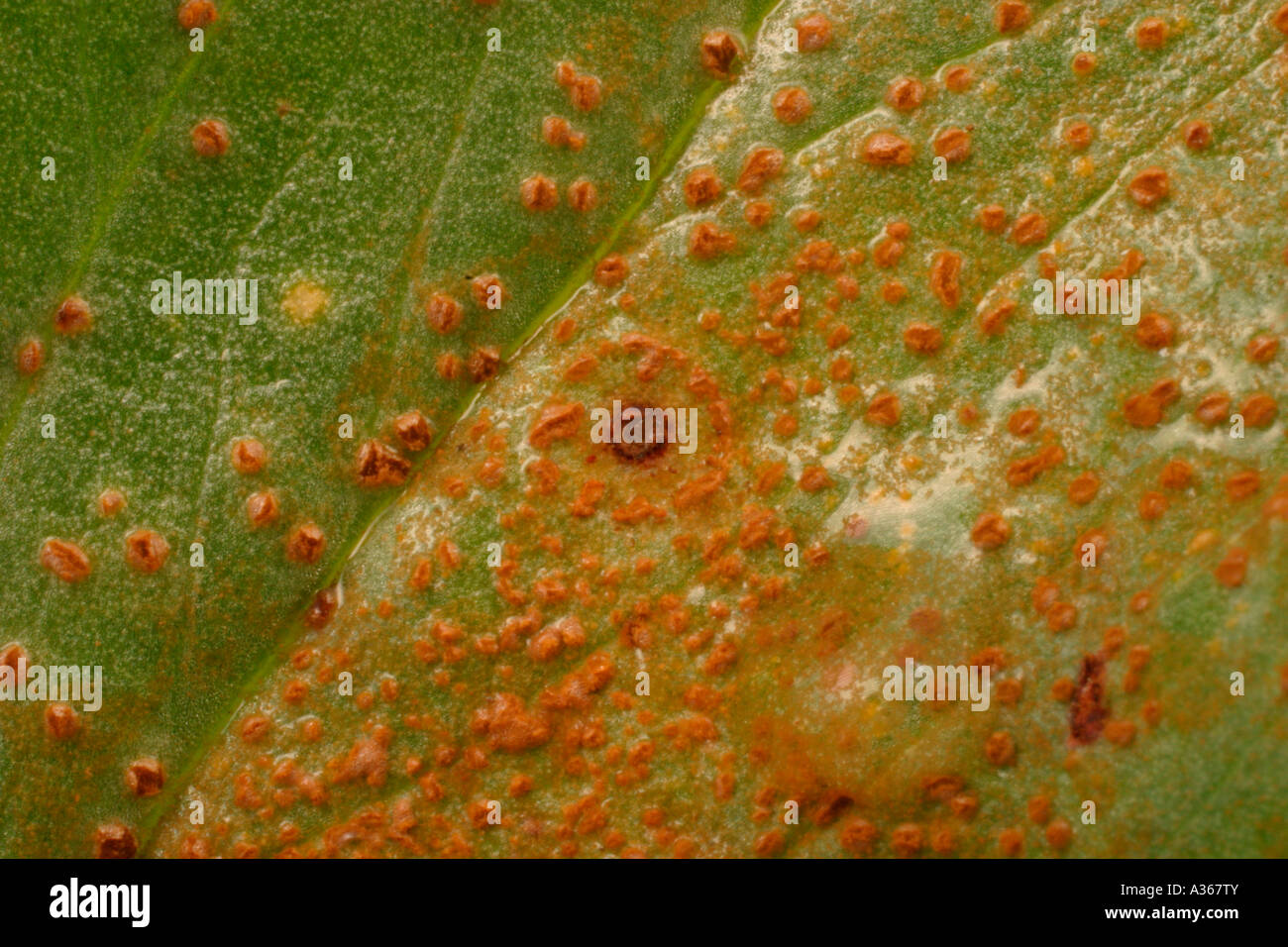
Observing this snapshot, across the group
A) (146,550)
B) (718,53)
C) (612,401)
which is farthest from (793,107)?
(146,550)

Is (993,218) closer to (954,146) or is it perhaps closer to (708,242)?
(954,146)

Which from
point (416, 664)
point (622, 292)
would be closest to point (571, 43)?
point (622, 292)

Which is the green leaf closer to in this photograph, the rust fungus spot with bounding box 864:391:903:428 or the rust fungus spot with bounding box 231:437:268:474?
the rust fungus spot with bounding box 231:437:268:474

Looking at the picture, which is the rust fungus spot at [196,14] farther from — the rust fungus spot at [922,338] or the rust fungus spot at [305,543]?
the rust fungus spot at [922,338]

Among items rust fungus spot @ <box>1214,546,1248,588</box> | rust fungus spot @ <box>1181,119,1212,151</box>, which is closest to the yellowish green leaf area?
rust fungus spot @ <box>1181,119,1212,151</box>

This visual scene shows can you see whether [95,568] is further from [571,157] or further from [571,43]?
[571,43]
